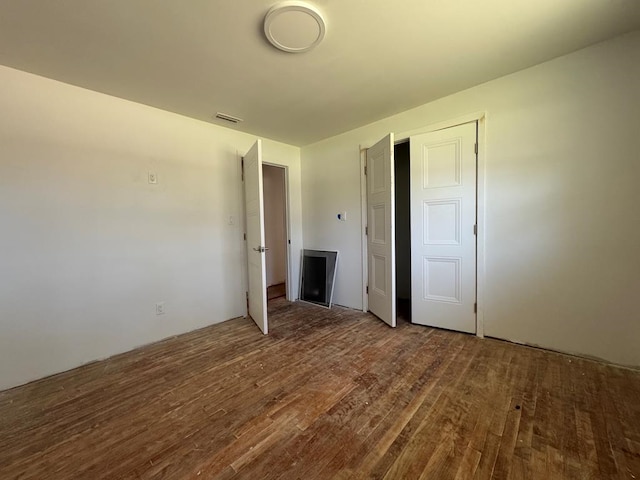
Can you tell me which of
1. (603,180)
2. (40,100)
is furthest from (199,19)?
(603,180)

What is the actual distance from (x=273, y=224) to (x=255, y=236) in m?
2.27

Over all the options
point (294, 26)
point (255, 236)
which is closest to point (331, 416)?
point (255, 236)

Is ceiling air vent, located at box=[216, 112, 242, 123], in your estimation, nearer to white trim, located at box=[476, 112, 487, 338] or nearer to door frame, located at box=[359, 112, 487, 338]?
door frame, located at box=[359, 112, 487, 338]

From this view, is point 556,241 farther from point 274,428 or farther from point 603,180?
point 274,428

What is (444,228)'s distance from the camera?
268 cm

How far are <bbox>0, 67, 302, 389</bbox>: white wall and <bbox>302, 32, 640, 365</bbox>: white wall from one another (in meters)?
2.38

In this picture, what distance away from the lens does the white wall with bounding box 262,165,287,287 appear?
5.11m

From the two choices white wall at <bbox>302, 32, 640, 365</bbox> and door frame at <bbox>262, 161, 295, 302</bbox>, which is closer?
white wall at <bbox>302, 32, 640, 365</bbox>

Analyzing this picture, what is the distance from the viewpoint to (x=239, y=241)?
3.34 m

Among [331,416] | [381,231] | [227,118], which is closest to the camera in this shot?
[331,416]

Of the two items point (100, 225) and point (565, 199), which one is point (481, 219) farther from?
point (100, 225)

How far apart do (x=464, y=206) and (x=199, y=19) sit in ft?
8.41

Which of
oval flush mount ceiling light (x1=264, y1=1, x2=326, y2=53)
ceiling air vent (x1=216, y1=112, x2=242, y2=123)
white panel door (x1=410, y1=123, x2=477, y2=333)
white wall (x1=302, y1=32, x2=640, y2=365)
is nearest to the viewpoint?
oval flush mount ceiling light (x1=264, y1=1, x2=326, y2=53)

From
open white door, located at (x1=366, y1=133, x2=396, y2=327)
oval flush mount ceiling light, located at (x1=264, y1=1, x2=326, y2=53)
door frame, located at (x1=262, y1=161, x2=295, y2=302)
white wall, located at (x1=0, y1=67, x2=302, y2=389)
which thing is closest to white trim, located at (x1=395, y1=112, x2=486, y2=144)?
open white door, located at (x1=366, y1=133, x2=396, y2=327)
